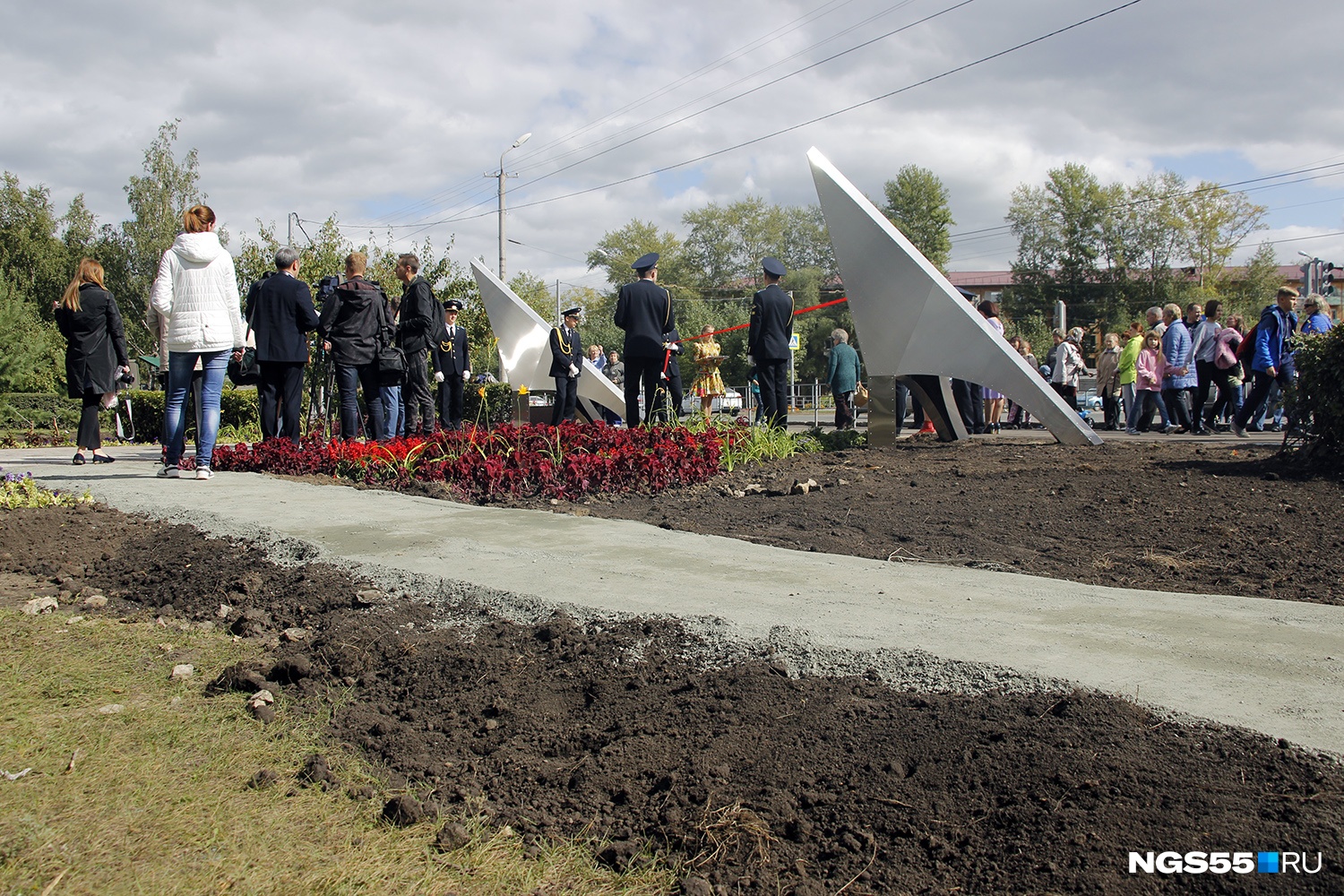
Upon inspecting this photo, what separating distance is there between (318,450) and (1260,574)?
6806 millimetres

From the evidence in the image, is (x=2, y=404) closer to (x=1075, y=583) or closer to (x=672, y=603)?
(x=672, y=603)

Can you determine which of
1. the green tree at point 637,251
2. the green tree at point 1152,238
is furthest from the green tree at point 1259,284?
the green tree at point 637,251

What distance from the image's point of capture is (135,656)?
3.11 m

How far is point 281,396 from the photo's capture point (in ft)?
28.9

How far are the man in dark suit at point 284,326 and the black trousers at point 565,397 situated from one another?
5.38 m

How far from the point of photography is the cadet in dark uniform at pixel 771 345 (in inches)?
393

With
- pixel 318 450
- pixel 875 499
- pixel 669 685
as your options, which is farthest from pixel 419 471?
pixel 669 685

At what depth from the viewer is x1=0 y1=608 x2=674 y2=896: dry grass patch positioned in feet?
5.94

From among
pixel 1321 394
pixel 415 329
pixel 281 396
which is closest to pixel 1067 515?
pixel 1321 394

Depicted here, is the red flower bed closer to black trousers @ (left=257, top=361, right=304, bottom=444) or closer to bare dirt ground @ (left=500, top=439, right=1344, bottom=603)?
bare dirt ground @ (left=500, top=439, right=1344, bottom=603)

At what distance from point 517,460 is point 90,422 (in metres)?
4.84

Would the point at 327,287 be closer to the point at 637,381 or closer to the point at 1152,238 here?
the point at 637,381

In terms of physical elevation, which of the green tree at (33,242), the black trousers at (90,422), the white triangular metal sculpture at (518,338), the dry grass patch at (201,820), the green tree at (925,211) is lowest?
the dry grass patch at (201,820)

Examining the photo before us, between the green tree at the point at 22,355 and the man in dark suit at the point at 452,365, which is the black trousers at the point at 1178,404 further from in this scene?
the green tree at the point at 22,355
